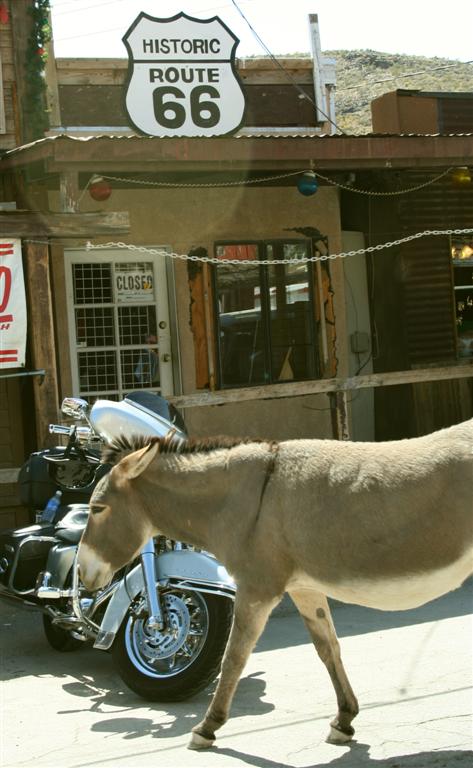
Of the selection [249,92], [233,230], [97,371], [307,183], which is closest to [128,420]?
[307,183]

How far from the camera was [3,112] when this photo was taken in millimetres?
11383

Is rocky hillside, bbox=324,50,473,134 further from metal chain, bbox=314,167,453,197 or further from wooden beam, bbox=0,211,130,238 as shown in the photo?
wooden beam, bbox=0,211,130,238

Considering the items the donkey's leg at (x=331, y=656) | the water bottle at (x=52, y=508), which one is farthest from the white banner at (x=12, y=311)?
the donkey's leg at (x=331, y=656)

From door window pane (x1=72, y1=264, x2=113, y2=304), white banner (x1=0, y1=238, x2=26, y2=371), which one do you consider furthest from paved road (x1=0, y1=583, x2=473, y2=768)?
door window pane (x1=72, y1=264, x2=113, y2=304)

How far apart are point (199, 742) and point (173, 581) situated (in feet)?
3.96

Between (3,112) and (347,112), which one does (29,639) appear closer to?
(3,112)

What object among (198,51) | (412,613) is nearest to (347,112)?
(198,51)

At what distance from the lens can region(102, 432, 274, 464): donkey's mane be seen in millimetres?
5406

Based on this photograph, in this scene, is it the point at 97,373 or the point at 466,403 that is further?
the point at 466,403

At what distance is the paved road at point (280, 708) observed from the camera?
16.9 feet

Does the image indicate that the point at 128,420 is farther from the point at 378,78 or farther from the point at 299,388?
the point at 378,78

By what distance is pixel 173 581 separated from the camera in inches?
244

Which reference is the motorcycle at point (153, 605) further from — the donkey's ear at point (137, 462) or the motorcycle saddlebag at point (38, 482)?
the motorcycle saddlebag at point (38, 482)

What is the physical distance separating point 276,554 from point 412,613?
349 centimetres
